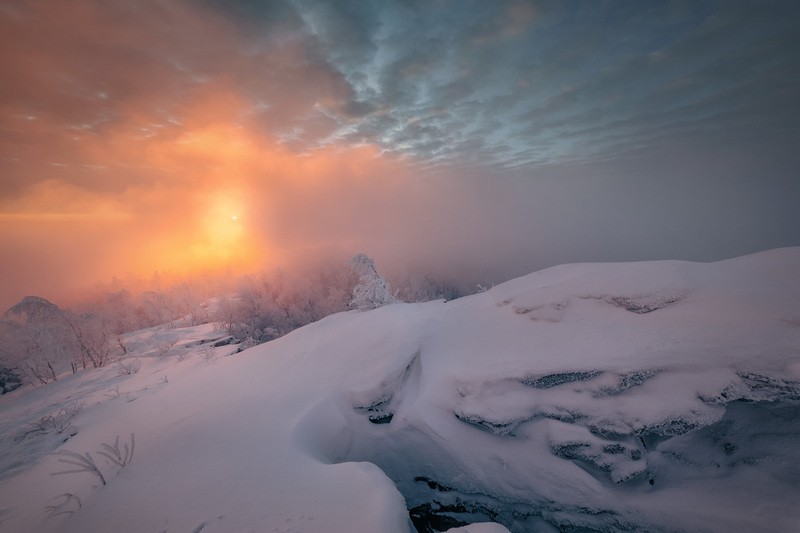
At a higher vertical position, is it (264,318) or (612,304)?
(612,304)

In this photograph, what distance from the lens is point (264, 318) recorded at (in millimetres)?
20375

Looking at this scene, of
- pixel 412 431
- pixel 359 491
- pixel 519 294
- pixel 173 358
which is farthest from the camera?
pixel 173 358

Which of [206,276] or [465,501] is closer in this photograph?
[465,501]

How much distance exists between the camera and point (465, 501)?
4066mm

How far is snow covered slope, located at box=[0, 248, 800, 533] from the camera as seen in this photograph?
3012mm

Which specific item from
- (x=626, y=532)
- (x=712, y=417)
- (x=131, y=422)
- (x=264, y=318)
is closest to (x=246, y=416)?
(x=131, y=422)

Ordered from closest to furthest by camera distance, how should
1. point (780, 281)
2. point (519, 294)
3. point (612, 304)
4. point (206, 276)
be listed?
point (780, 281) → point (612, 304) → point (519, 294) → point (206, 276)

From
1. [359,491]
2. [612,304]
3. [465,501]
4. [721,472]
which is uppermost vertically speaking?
[612,304]

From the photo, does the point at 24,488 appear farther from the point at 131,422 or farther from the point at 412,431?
the point at 412,431

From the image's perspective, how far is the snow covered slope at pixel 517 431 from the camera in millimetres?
3012

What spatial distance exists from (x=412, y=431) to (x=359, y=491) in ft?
5.61

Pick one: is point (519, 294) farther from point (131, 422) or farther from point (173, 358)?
point (173, 358)

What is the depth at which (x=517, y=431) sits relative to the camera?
4.04m

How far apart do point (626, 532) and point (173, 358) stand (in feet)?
42.0
